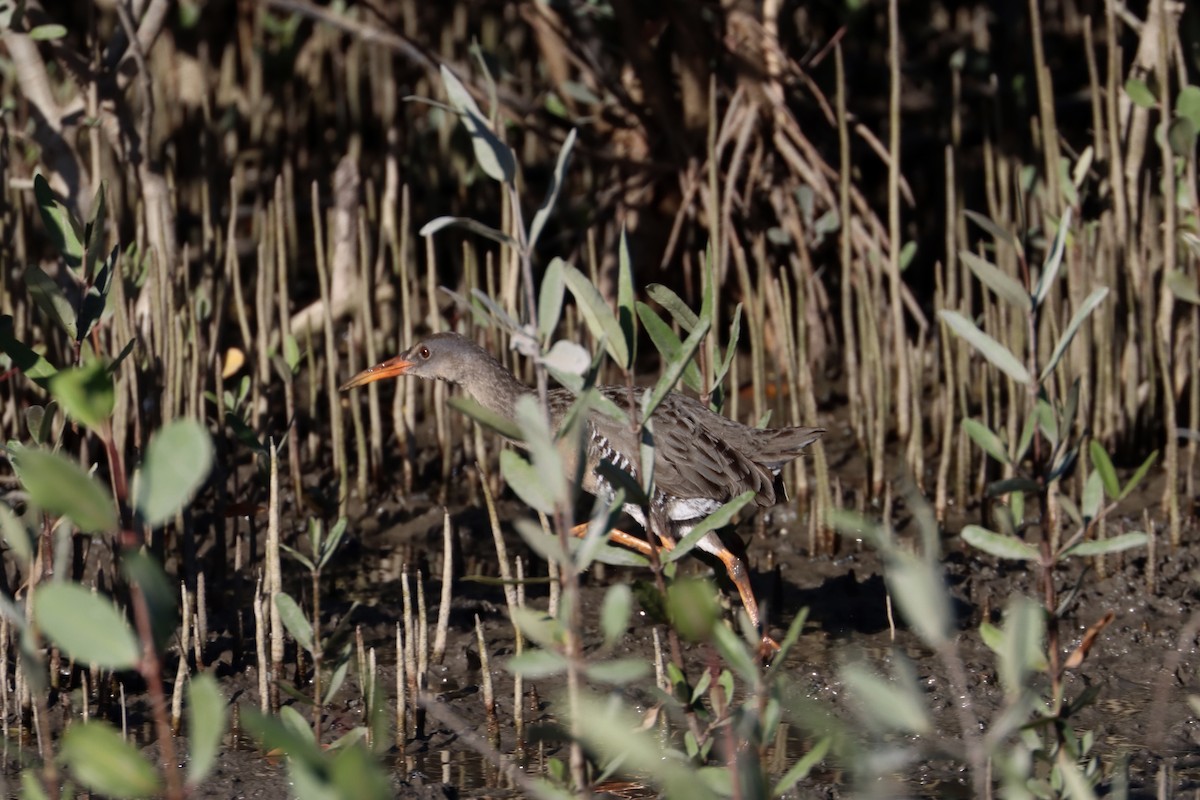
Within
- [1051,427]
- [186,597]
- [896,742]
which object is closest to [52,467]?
[1051,427]

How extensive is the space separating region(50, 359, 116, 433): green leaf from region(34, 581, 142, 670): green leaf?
0.25 meters

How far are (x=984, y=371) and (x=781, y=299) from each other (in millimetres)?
744

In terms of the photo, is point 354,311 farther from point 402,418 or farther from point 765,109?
point 765,109

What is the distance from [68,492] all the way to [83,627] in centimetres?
18

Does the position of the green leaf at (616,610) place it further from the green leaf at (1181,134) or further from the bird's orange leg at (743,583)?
the green leaf at (1181,134)

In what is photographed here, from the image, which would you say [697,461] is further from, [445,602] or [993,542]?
[993,542]

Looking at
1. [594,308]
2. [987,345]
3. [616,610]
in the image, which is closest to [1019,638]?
[616,610]

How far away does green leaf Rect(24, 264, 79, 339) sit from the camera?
136 inches

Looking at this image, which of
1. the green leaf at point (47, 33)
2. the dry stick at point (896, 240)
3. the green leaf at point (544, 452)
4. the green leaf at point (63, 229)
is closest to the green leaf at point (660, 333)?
the green leaf at point (544, 452)

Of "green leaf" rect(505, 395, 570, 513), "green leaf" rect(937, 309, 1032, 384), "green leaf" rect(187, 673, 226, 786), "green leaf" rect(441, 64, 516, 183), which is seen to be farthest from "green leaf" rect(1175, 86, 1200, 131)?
"green leaf" rect(187, 673, 226, 786)

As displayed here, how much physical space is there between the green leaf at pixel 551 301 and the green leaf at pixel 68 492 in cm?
86

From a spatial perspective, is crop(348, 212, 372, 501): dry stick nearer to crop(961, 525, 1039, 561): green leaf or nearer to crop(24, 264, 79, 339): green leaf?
crop(24, 264, 79, 339): green leaf

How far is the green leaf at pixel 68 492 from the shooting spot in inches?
80.5

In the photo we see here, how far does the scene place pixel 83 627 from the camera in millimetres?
2066
